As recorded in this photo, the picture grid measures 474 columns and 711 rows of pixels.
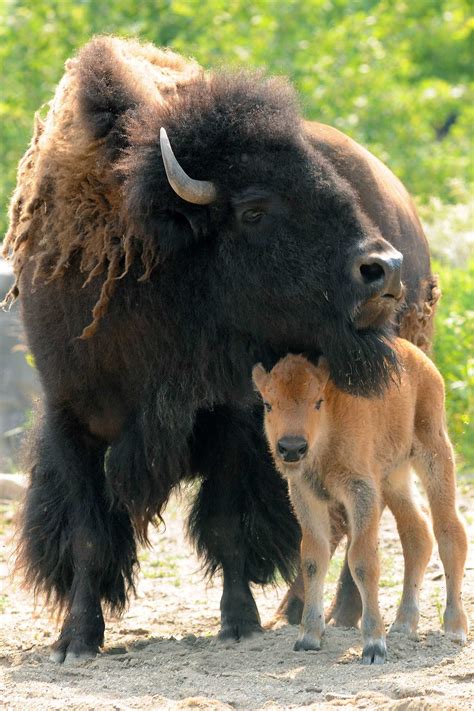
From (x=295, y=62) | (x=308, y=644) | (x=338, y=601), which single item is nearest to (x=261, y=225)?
(x=308, y=644)

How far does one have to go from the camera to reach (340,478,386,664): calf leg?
4.92m

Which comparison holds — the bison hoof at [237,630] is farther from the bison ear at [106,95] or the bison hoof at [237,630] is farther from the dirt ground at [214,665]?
the bison ear at [106,95]

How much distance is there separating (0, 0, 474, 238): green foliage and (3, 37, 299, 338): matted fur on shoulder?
7.77 meters

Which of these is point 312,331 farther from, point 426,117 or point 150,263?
point 426,117

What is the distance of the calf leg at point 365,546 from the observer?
492cm

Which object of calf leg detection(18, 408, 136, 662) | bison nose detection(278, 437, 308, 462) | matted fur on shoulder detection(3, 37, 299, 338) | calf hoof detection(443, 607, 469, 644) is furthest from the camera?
calf leg detection(18, 408, 136, 662)

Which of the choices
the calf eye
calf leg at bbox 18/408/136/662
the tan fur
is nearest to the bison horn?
the calf eye

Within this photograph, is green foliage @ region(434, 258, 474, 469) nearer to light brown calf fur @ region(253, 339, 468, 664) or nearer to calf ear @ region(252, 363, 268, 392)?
light brown calf fur @ region(253, 339, 468, 664)

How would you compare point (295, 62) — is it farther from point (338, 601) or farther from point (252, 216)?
point (252, 216)

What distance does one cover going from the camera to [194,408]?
5.42 metres

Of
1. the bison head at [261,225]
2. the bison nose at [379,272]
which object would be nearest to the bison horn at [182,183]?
the bison head at [261,225]

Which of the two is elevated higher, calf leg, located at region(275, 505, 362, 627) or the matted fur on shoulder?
the matted fur on shoulder

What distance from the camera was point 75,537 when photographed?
5.59m

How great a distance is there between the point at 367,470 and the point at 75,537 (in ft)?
4.44
